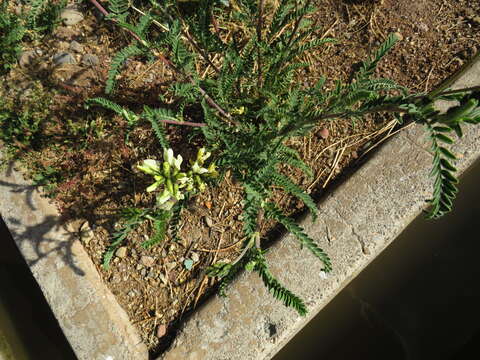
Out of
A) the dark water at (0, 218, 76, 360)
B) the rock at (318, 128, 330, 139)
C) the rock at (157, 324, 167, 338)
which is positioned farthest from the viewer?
the dark water at (0, 218, 76, 360)

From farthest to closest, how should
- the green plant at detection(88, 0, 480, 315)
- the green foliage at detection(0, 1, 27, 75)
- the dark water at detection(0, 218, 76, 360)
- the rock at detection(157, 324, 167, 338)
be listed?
1. the dark water at detection(0, 218, 76, 360)
2. the green foliage at detection(0, 1, 27, 75)
3. the rock at detection(157, 324, 167, 338)
4. the green plant at detection(88, 0, 480, 315)

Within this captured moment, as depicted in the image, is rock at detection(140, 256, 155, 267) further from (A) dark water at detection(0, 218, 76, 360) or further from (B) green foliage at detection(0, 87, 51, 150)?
(A) dark water at detection(0, 218, 76, 360)

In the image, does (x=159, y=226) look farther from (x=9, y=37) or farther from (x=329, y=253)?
(x=9, y=37)

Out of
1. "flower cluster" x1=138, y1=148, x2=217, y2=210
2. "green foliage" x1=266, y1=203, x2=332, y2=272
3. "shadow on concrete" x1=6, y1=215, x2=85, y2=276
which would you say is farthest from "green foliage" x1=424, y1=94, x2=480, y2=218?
"shadow on concrete" x1=6, y1=215, x2=85, y2=276

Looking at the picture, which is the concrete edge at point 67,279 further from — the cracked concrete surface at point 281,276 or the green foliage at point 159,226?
the green foliage at point 159,226

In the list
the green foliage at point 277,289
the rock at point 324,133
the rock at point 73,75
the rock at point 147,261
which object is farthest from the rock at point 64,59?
the green foliage at point 277,289
